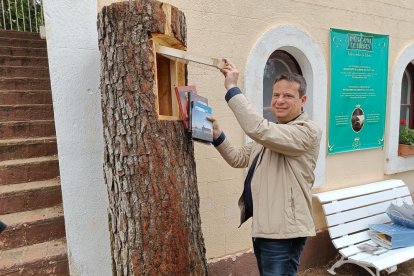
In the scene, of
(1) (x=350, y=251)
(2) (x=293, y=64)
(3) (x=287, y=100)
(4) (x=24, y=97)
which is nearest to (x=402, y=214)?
(1) (x=350, y=251)

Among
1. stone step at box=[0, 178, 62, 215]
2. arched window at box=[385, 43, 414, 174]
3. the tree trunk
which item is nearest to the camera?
the tree trunk

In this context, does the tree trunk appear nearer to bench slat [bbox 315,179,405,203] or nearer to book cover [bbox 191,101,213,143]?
book cover [bbox 191,101,213,143]

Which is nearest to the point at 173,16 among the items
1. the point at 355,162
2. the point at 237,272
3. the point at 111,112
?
the point at 111,112

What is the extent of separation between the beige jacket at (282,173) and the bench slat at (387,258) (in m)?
1.64

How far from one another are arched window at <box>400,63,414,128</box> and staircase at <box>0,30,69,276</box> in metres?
5.05

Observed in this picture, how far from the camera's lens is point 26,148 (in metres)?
2.99

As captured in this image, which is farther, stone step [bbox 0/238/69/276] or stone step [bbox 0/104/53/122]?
stone step [bbox 0/104/53/122]

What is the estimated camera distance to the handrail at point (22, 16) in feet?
20.0

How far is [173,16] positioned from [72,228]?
1696 mm

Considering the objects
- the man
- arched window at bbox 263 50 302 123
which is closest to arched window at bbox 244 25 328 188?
arched window at bbox 263 50 302 123

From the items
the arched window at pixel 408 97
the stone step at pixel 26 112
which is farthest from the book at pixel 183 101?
the arched window at pixel 408 97

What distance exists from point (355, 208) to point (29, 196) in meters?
3.42

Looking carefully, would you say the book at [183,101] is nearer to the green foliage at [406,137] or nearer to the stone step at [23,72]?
the stone step at [23,72]

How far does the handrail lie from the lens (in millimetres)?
6090
